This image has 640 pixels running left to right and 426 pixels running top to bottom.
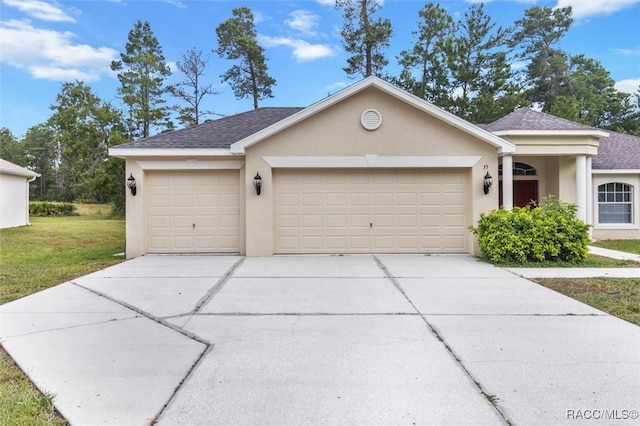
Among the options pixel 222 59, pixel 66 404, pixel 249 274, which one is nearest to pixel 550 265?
pixel 249 274

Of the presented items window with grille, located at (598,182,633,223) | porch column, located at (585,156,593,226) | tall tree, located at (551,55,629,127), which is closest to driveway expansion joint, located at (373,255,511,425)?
porch column, located at (585,156,593,226)

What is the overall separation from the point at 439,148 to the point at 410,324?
6330mm

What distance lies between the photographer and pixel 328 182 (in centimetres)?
990

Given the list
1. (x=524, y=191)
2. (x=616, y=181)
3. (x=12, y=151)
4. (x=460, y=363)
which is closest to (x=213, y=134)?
(x=460, y=363)

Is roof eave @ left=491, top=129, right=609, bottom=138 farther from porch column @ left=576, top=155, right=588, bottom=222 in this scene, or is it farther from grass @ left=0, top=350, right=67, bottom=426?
grass @ left=0, top=350, right=67, bottom=426

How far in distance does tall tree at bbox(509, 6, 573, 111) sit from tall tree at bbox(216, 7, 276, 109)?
2030 centimetres

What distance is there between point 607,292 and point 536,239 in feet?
8.73

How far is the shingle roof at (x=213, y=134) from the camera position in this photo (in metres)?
9.89

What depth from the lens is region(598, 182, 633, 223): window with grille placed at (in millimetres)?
13352

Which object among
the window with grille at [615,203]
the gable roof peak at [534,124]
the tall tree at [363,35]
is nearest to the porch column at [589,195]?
the window with grille at [615,203]

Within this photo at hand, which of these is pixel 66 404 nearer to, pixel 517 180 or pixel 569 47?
pixel 517 180

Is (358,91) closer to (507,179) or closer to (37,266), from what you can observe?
(507,179)

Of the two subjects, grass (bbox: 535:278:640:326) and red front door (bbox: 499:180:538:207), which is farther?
red front door (bbox: 499:180:538:207)

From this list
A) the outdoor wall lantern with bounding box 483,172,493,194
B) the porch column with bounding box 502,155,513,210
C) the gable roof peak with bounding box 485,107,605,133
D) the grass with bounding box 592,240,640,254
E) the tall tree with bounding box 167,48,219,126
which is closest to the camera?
the outdoor wall lantern with bounding box 483,172,493,194
